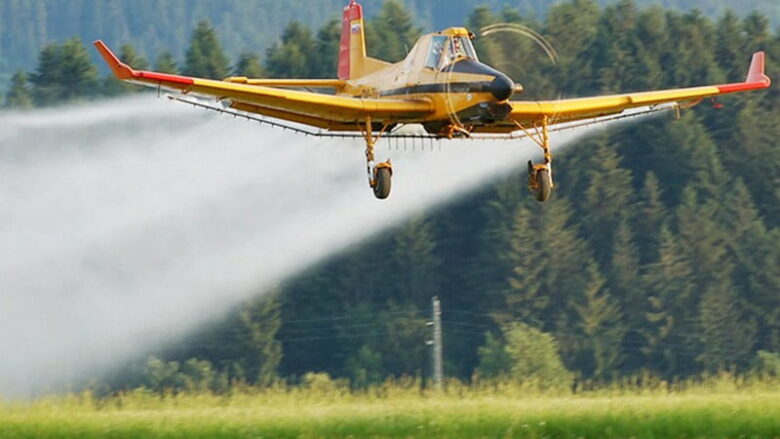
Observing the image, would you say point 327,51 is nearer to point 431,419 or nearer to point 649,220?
point 649,220

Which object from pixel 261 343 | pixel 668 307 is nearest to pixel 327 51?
pixel 261 343

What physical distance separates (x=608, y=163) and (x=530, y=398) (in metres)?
67.6

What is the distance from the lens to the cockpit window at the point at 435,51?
30125 mm

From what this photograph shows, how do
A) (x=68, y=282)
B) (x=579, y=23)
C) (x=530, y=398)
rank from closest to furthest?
(x=530, y=398), (x=68, y=282), (x=579, y=23)

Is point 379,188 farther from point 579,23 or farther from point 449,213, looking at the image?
point 579,23

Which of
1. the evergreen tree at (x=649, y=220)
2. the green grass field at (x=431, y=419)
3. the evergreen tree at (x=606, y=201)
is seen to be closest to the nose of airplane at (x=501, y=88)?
the green grass field at (x=431, y=419)

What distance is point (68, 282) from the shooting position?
78.7 metres

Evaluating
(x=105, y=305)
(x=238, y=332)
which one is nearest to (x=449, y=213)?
(x=238, y=332)

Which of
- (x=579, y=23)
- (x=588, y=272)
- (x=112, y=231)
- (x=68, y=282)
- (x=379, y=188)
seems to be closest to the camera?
(x=379, y=188)

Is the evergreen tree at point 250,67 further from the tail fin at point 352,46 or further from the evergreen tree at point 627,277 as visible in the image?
the tail fin at point 352,46

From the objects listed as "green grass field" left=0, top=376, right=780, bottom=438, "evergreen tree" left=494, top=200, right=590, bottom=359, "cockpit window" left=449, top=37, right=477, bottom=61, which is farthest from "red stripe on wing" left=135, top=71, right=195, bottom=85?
"evergreen tree" left=494, top=200, right=590, bottom=359

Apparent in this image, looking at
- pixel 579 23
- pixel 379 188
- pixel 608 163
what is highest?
pixel 579 23

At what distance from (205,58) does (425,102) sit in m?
75.8

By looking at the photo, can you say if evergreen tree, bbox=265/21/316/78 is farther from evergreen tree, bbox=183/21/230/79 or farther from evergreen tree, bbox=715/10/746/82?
evergreen tree, bbox=715/10/746/82
